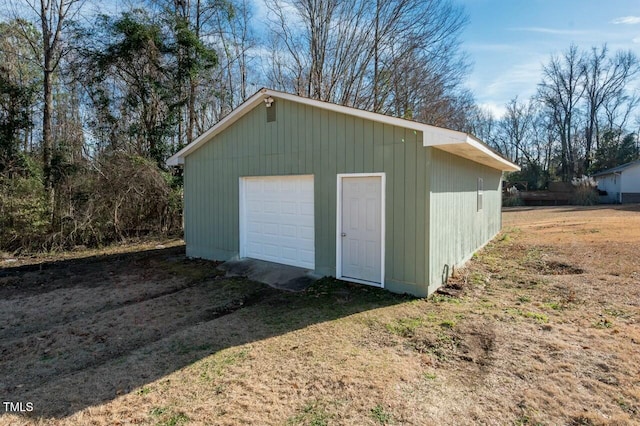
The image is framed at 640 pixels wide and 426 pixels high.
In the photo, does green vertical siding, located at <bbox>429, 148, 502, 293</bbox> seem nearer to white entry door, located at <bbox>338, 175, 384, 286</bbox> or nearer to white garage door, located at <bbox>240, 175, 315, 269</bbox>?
white entry door, located at <bbox>338, 175, 384, 286</bbox>

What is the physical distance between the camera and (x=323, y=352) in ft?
12.8

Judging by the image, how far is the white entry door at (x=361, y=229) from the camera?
6.17 metres

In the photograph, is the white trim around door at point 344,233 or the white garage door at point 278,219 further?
the white garage door at point 278,219

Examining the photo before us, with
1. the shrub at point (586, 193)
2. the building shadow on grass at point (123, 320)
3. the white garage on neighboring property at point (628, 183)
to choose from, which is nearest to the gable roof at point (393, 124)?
the building shadow on grass at point (123, 320)

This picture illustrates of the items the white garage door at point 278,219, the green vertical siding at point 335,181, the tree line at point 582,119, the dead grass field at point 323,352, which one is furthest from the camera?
the tree line at point 582,119

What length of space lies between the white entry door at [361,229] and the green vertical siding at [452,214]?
87cm

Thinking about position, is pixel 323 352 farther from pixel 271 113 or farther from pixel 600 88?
pixel 600 88

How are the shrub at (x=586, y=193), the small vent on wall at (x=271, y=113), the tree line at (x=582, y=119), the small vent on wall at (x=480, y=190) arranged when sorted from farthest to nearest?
1. the tree line at (x=582, y=119)
2. the shrub at (x=586, y=193)
3. the small vent on wall at (x=480, y=190)
4. the small vent on wall at (x=271, y=113)

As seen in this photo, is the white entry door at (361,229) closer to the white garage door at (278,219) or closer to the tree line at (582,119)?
the white garage door at (278,219)

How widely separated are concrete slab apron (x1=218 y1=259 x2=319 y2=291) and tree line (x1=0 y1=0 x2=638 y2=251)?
581 cm

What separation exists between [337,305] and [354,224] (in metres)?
1.60

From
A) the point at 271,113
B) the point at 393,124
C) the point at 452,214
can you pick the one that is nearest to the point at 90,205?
the point at 271,113

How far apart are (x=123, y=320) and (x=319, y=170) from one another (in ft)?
13.2

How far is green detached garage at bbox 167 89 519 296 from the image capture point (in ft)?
18.8
